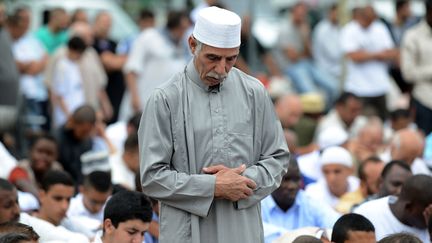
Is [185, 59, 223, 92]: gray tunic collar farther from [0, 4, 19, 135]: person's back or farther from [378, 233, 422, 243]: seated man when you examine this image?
[0, 4, 19, 135]: person's back

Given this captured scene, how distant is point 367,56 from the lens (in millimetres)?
17141

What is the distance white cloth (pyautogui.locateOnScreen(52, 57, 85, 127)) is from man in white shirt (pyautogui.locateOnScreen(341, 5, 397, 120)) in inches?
140

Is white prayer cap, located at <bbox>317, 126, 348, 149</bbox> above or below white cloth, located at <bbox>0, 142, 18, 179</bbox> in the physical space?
below

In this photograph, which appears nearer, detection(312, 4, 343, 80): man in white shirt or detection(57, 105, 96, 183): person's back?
detection(57, 105, 96, 183): person's back

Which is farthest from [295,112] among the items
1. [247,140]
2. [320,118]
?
[247,140]

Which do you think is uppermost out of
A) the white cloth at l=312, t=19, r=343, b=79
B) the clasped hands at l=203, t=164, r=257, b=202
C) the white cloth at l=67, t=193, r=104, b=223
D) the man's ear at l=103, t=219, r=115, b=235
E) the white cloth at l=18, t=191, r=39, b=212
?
the clasped hands at l=203, t=164, r=257, b=202

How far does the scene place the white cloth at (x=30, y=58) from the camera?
1666 centimetres

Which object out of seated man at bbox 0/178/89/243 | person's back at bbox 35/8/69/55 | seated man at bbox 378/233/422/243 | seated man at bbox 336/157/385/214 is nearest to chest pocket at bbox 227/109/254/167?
seated man at bbox 378/233/422/243

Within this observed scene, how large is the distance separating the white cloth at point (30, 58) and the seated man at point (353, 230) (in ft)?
28.5

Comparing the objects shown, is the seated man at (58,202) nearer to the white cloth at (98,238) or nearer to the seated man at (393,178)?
the white cloth at (98,238)

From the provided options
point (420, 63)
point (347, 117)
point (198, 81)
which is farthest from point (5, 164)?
point (347, 117)

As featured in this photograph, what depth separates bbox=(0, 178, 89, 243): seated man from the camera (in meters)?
9.14

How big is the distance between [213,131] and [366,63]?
10327 millimetres

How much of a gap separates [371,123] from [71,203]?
17.1ft
